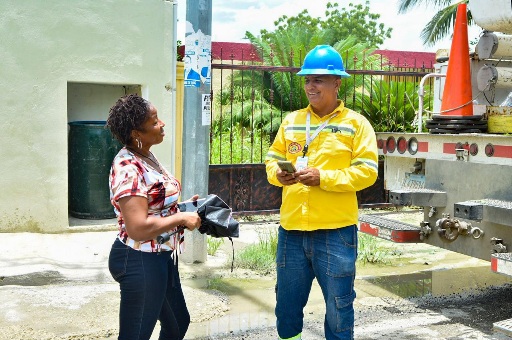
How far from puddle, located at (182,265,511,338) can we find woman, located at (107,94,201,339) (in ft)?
5.62

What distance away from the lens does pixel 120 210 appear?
3.01 metres

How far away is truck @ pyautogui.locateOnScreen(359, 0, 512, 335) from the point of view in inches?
185

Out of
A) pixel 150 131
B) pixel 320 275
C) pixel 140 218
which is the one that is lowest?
pixel 320 275

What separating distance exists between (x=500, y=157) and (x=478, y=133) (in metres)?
0.46

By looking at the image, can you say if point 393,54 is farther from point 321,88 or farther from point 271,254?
point 321,88

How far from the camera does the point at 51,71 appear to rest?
764 centimetres

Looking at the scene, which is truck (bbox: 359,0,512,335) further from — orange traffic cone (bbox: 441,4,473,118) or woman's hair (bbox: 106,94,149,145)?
woman's hair (bbox: 106,94,149,145)

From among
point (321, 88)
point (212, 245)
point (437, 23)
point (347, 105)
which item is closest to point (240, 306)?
point (212, 245)

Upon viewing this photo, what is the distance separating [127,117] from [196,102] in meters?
3.37

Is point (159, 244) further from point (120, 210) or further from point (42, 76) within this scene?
point (42, 76)

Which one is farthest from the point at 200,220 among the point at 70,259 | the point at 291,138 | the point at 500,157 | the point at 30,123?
the point at 30,123

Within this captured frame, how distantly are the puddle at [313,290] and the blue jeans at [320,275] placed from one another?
45.8 inches

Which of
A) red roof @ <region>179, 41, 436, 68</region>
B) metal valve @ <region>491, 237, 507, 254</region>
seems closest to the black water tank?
metal valve @ <region>491, 237, 507, 254</region>

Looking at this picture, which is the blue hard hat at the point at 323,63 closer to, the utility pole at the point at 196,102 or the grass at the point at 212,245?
the utility pole at the point at 196,102
